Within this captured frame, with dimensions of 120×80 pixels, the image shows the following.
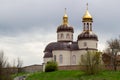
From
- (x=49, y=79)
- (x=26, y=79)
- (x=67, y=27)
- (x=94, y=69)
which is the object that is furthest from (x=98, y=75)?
(x=67, y=27)

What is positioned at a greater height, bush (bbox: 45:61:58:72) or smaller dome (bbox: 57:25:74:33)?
smaller dome (bbox: 57:25:74:33)

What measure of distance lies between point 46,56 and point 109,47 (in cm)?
1471

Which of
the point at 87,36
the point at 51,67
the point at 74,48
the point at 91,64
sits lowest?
the point at 51,67

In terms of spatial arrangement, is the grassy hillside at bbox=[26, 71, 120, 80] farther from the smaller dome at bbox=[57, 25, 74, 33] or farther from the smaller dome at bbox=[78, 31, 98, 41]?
the smaller dome at bbox=[57, 25, 74, 33]

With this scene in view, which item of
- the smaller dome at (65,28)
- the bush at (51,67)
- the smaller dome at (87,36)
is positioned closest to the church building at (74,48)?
the smaller dome at (87,36)

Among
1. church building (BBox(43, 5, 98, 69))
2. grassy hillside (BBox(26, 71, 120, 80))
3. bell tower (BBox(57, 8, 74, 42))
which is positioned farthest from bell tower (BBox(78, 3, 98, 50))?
grassy hillside (BBox(26, 71, 120, 80))

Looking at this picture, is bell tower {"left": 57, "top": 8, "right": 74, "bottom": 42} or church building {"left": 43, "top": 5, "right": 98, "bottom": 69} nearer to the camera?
church building {"left": 43, "top": 5, "right": 98, "bottom": 69}

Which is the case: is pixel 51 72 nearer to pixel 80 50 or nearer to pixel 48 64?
pixel 48 64

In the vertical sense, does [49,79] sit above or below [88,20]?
below

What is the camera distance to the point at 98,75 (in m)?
72.6

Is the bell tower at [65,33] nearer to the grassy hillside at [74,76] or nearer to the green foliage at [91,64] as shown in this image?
the grassy hillside at [74,76]

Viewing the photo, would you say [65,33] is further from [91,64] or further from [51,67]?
[91,64]

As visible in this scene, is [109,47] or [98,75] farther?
[109,47]

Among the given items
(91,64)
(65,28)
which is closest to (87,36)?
(65,28)
